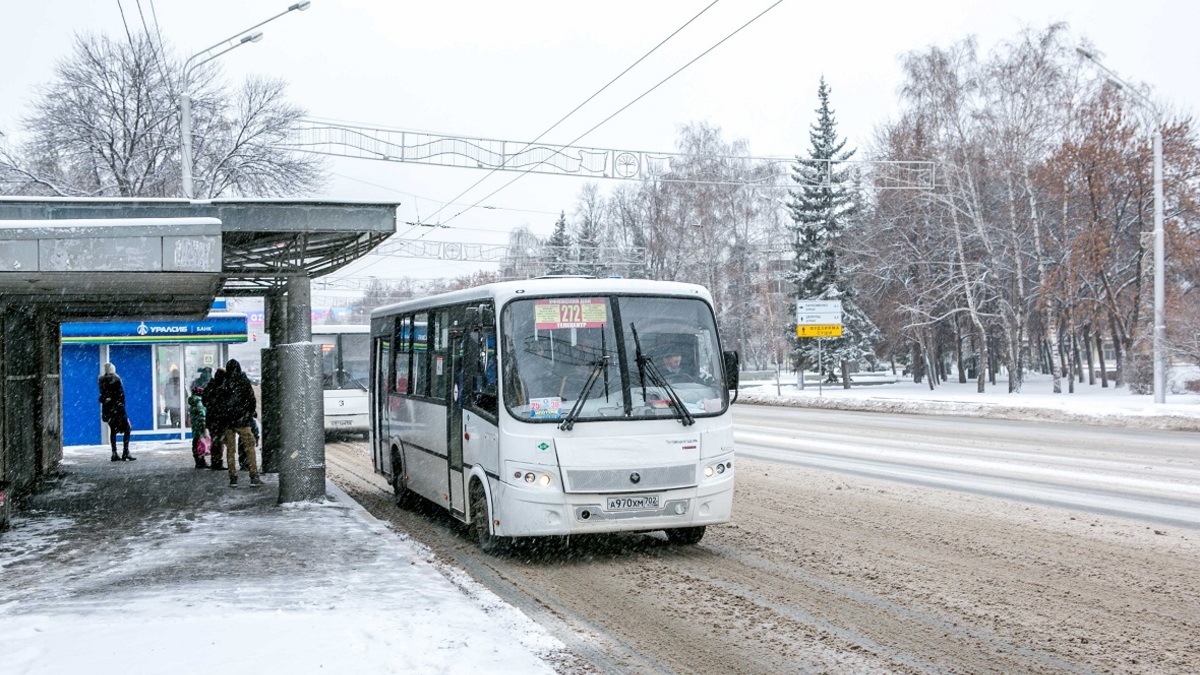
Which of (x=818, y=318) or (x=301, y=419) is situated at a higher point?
(x=818, y=318)

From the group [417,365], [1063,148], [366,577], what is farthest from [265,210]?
[1063,148]

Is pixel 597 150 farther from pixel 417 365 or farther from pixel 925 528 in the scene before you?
pixel 925 528

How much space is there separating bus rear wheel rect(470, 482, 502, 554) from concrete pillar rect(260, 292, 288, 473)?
629 centimetres

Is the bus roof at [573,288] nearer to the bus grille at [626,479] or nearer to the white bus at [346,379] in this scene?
the bus grille at [626,479]

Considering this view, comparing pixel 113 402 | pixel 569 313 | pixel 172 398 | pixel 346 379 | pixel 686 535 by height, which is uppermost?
pixel 569 313

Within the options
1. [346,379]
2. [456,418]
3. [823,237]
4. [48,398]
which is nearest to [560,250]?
[823,237]

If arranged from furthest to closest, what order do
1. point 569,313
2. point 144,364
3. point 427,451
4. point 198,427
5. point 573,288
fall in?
point 144,364
point 198,427
point 427,451
point 573,288
point 569,313

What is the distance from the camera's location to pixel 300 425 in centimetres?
1351

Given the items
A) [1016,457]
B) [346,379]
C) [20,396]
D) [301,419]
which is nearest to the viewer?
[301,419]

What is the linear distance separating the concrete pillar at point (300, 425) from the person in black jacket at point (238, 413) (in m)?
2.61

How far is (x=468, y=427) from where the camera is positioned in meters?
10.7

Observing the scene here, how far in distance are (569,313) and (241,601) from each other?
3860mm

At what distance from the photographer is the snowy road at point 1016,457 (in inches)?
521

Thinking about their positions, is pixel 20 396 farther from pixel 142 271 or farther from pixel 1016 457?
pixel 1016 457
